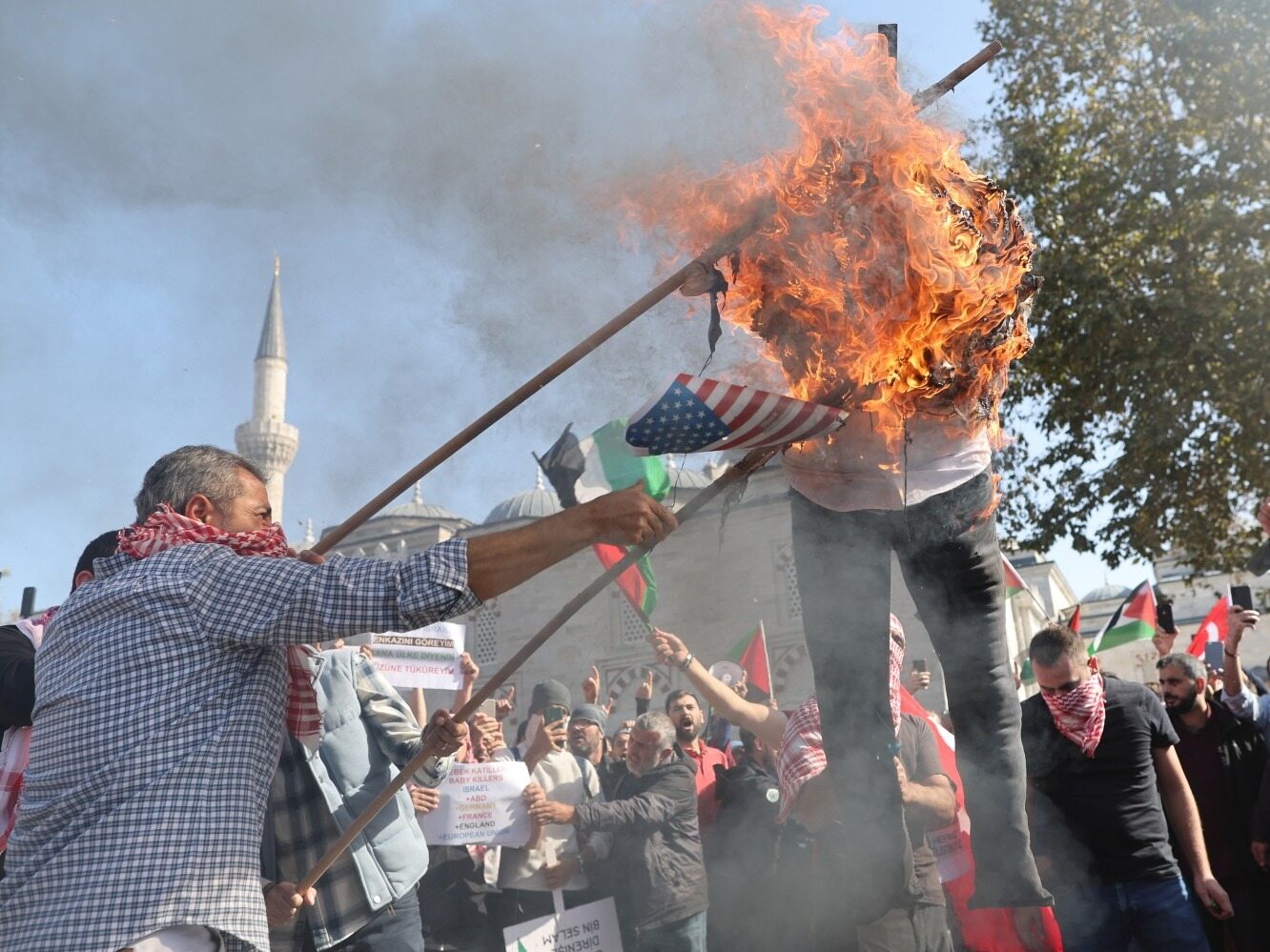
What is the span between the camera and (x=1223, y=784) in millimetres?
7238

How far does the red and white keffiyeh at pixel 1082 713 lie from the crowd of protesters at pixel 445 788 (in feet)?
0.05

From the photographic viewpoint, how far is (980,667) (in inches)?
154

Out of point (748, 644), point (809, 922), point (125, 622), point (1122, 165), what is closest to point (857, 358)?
point (125, 622)

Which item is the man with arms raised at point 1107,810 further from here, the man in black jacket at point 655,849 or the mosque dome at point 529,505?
the mosque dome at point 529,505

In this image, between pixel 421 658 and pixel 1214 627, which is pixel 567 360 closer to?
pixel 421 658

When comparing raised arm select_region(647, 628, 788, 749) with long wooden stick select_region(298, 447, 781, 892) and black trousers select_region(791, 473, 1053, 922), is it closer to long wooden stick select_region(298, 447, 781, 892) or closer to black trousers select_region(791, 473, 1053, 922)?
long wooden stick select_region(298, 447, 781, 892)

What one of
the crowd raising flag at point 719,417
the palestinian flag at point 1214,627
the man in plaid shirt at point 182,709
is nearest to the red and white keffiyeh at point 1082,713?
the crowd raising flag at point 719,417

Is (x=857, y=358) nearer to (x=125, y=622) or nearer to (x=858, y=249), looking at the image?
(x=858, y=249)

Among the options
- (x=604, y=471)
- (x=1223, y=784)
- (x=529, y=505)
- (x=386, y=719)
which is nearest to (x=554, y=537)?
(x=386, y=719)

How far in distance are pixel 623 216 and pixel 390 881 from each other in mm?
2953

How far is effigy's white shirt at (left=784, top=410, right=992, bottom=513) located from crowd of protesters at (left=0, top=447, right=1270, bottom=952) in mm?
735

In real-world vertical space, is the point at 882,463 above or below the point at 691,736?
above

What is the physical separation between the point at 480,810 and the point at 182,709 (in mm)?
4227

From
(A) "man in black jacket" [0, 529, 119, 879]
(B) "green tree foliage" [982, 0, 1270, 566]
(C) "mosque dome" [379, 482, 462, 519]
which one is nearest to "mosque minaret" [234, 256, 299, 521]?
(C) "mosque dome" [379, 482, 462, 519]
